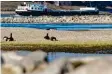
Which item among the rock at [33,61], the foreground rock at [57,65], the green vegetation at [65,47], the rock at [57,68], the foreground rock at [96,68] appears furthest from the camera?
the green vegetation at [65,47]

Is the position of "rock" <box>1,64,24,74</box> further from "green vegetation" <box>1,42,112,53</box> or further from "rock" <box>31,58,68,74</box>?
"green vegetation" <box>1,42,112,53</box>

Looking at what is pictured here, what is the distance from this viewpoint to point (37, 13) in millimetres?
132375

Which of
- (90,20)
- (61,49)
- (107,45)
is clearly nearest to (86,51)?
(61,49)

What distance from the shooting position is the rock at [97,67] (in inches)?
402

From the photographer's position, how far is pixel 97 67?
10406 millimetres

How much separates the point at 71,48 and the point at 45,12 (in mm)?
99168

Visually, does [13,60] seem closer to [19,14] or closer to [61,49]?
[61,49]

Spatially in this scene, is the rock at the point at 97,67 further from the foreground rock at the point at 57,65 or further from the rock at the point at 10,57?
the rock at the point at 10,57

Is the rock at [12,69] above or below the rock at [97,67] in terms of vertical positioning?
below

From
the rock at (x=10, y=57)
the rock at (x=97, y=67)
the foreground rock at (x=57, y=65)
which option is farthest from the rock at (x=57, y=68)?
the rock at (x=10, y=57)

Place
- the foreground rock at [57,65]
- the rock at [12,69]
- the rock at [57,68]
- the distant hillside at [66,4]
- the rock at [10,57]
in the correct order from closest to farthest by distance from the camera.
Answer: the foreground rock at [57,65]
the rock at [57,68]
the rock at [12,69]
the rock at [10,57]
the distant hillside at [66,4]

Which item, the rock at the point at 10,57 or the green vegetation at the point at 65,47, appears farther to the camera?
the green vegetation at the point at 65,47

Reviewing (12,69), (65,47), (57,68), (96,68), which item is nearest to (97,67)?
(96,68)

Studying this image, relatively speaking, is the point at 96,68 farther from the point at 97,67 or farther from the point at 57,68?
the point at 57,68
